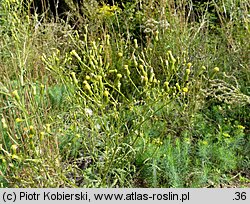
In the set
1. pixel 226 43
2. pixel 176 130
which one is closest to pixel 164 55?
pixel 226 43

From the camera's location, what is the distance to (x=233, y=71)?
3641mm

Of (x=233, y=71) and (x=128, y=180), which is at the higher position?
(x=233, y=71)

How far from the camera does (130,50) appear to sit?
14.0ft

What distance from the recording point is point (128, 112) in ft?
10.3

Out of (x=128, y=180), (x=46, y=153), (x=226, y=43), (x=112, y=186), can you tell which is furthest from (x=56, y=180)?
(x=226, y=43)

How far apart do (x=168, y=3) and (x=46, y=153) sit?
223 cm

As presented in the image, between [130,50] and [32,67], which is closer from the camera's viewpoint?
[32,67]

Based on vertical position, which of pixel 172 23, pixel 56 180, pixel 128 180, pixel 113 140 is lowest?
pixel 128 180

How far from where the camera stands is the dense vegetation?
2.38m

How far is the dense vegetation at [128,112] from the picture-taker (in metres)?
2.38
